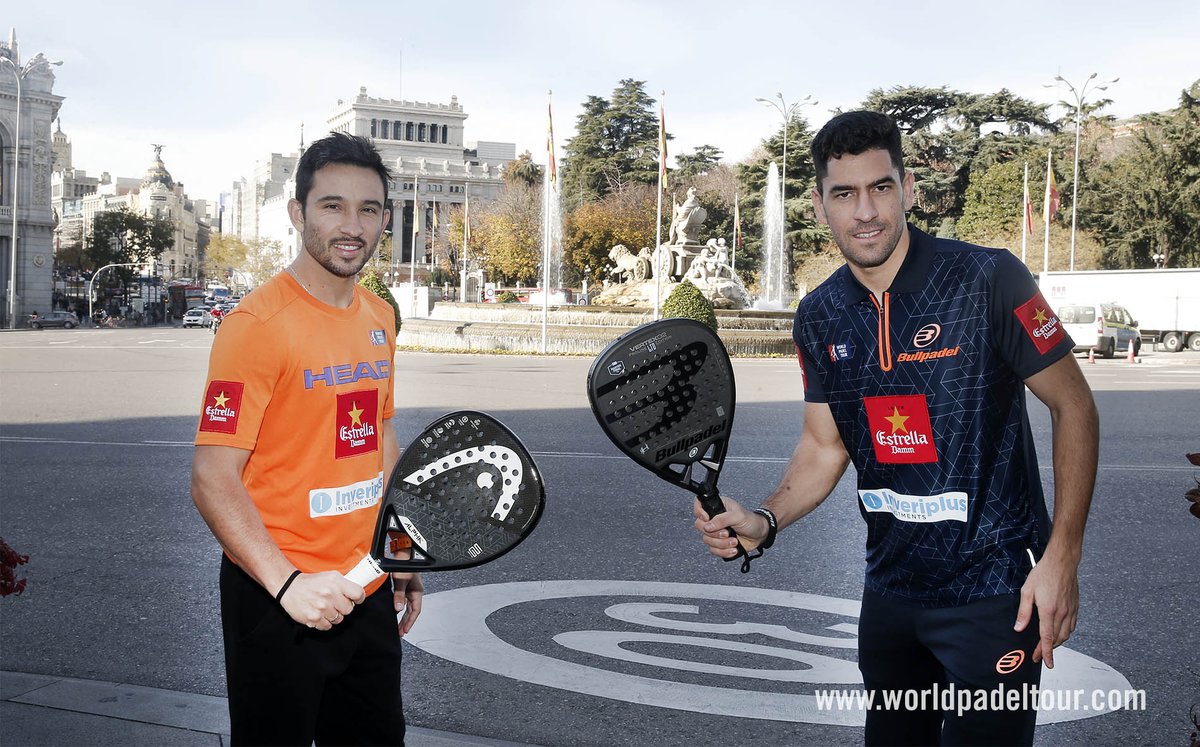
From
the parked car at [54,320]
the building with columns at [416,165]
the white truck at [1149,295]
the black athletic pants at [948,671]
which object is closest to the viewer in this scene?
the black athletic pants at [948,671]

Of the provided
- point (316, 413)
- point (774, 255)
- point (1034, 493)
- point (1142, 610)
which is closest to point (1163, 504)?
point (1142, 610)

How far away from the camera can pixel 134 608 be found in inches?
232

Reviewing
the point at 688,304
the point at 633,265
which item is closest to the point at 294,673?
the point at 688,304

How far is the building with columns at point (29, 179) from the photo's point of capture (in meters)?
74.3

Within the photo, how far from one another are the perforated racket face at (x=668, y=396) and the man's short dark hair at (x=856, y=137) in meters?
0.62

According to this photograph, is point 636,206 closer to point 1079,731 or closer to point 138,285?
point 138,285

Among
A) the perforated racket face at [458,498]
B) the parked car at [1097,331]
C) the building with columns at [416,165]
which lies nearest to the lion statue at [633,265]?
the parked car at [1097,331]

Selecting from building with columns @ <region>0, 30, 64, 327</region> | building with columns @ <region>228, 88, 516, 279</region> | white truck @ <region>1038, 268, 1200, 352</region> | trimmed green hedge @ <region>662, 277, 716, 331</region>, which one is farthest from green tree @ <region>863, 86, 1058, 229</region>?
building with columns @ <region>228, 88, 516, 279</region>

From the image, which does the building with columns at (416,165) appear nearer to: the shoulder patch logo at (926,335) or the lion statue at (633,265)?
the lion statue at (633,265)

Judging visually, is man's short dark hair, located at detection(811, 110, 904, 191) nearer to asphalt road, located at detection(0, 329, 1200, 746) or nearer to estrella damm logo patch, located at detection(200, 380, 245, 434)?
estrella damm logo patch, located at detection(200, 380, 245, 434)

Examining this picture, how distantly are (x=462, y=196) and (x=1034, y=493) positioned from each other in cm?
14163

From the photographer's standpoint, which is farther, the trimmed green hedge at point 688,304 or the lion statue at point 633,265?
the lion statue at point 633,265

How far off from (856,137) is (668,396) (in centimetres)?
83

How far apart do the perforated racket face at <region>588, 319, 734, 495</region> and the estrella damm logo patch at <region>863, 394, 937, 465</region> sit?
16.6 inches
